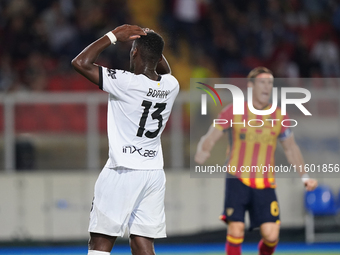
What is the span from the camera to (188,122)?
9.09 m

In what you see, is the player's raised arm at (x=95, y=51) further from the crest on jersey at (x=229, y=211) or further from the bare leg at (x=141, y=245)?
the crest on jersey at (x=229, y=211)

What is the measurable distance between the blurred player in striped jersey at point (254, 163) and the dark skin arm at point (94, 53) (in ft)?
6.28

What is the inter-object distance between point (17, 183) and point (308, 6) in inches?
331

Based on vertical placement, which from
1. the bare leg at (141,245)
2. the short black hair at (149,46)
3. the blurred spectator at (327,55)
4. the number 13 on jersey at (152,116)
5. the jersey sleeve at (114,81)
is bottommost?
the bare leg at (141,245)

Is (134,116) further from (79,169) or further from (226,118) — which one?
(79,169)

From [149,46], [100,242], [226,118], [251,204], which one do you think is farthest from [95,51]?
[251,204]

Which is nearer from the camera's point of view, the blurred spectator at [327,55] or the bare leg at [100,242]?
the bare leg at [100,242]

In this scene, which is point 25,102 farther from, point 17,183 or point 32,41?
point 32,41

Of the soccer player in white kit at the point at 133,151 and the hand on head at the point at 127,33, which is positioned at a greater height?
the hand on head at the point at 127,33

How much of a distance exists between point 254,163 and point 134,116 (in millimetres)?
2053

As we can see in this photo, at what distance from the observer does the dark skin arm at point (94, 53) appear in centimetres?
405

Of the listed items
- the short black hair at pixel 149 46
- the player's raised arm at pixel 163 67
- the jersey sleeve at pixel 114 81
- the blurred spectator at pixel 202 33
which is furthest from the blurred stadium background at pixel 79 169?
the jersey sleeve at pixel 114 81

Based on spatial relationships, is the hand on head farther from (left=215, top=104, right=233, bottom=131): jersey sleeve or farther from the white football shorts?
(left=215, top=104, right=233, bottom=131): jersey sleeve

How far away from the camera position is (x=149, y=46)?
13.9ft
